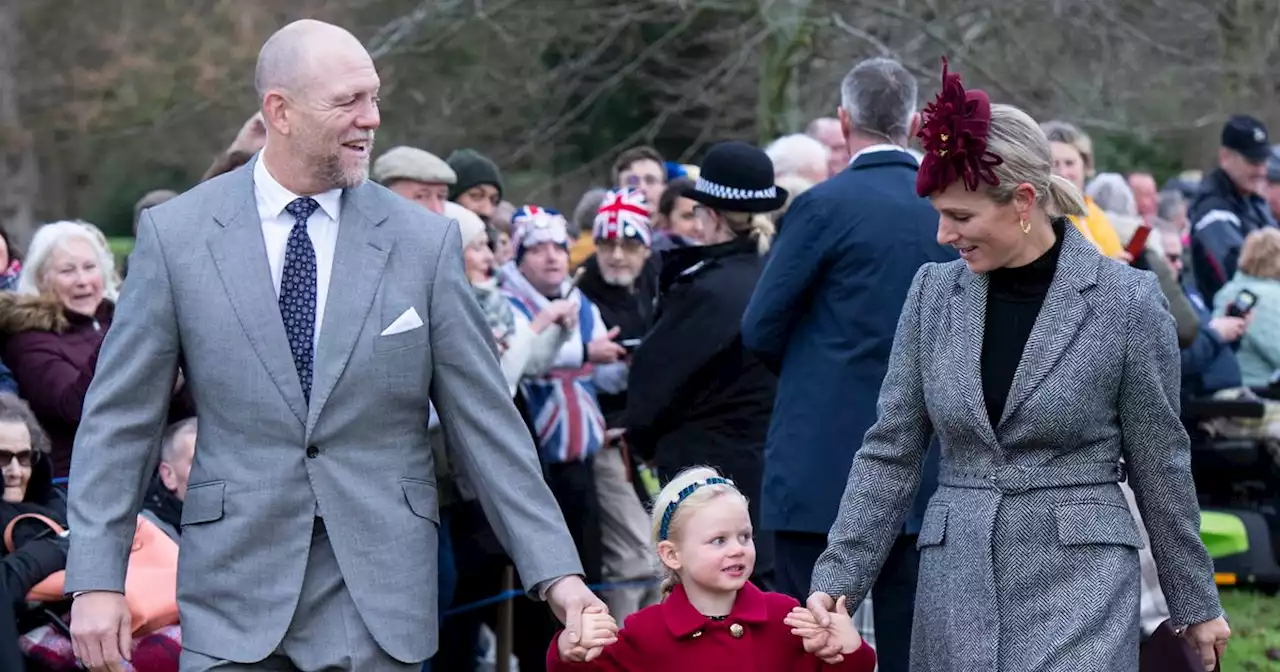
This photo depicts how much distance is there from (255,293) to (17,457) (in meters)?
2.22

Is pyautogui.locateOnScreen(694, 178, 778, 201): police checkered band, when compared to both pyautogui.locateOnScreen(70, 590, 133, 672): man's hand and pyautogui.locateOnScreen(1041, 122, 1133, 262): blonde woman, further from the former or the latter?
pyautogui.locateOnScreen(70, 590, 133, 672): man's hand

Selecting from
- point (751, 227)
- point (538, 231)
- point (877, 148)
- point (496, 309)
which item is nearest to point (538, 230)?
point (538, 231)

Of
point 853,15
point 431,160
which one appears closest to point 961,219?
point 431,160

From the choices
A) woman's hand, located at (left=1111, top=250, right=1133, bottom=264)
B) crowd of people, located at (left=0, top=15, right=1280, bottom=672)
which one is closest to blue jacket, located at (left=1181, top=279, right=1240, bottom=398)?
crowd of people, located at (left=0, top=15, right=1280, bottom=672)

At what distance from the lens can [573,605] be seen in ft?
14.8

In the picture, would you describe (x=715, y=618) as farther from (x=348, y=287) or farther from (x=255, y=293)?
(x=255, y=293)

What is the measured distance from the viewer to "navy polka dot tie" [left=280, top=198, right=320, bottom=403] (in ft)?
14.6

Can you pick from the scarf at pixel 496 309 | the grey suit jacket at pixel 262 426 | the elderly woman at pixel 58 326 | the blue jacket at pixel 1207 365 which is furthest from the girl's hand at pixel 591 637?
the blue jacket at pixel 1207 365

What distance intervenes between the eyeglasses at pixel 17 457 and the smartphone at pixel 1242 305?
726cm

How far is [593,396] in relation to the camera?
854cm

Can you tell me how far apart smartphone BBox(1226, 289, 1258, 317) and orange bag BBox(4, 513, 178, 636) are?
23.1 feet

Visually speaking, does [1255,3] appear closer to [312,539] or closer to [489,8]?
[489,8]

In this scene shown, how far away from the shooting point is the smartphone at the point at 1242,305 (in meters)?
11.2

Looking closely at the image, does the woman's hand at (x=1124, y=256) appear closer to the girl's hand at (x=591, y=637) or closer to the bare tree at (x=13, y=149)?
the girl's hand at (x=591, y=637)
